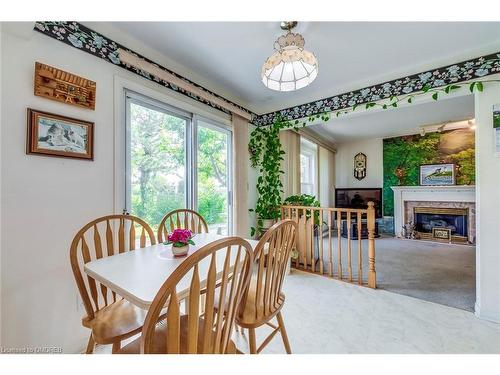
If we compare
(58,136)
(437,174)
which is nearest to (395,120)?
(437,174)

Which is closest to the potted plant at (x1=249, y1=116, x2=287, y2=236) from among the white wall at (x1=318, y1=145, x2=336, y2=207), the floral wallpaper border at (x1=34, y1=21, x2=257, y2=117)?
the floral wallpaper border at (x1=34, y1=21, x2=257, y2=117)

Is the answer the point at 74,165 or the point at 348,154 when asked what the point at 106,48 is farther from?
the point at 348,154

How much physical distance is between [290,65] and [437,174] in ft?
16.8

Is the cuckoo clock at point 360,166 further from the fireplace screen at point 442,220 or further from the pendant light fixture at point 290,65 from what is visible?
the pendant light fixture at point 290,65

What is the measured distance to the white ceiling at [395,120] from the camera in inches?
130

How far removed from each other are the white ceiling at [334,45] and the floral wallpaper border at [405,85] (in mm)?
74

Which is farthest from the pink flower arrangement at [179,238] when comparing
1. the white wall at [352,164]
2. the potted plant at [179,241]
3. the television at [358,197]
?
the white wall at [352,164]

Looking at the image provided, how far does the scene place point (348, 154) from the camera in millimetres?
5938

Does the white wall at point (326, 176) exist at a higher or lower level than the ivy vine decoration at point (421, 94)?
lower

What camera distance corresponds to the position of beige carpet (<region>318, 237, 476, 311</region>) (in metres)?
2.21

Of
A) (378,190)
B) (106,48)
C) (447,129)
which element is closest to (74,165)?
(106,48)

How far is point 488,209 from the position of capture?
181 cm

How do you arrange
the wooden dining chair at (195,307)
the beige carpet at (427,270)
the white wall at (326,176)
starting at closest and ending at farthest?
the wooden dining chair at (195,307) < the beige carpet at (427,270) < the white wall at (326,176)

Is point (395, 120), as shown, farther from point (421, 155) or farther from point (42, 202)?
point (42, 202)
